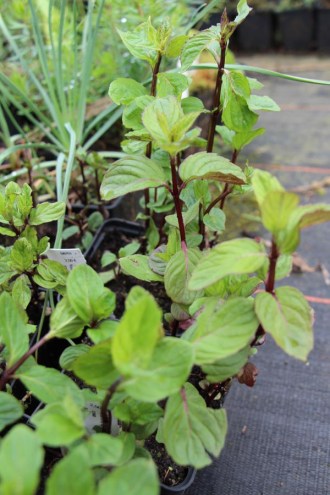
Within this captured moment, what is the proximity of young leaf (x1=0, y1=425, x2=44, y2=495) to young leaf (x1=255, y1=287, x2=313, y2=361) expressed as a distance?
0.27 m

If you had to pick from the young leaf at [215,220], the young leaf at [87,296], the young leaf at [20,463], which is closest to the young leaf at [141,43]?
the young leaf at [215,220]

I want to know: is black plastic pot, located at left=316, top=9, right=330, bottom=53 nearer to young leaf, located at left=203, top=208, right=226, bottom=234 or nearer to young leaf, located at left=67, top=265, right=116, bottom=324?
young leaf, located at left=203, top=208, right=226, bottom=234

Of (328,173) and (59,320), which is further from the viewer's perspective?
(328,173)

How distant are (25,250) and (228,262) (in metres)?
0.35

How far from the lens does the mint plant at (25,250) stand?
2.56 feet

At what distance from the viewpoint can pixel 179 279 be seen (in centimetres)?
72

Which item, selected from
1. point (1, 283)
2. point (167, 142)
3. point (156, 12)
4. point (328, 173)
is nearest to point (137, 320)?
point (167, 142)

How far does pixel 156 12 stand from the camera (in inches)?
58.7

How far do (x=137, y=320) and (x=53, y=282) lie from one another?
1.13 ft

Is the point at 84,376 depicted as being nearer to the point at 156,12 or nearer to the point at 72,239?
the point at 72,239

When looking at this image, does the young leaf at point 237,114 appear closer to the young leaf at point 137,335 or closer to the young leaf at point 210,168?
the young leaf at point 210,168

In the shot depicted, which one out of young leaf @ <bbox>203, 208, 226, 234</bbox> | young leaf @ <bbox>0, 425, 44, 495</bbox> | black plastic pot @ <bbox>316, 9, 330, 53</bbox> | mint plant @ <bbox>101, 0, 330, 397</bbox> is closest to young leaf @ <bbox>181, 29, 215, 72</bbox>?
mint plant @ <bbox>101, 0, 330, 397</bbox>

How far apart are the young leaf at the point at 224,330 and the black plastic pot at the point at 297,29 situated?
3.28m

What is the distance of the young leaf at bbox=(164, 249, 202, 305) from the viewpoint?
28.3 inches
